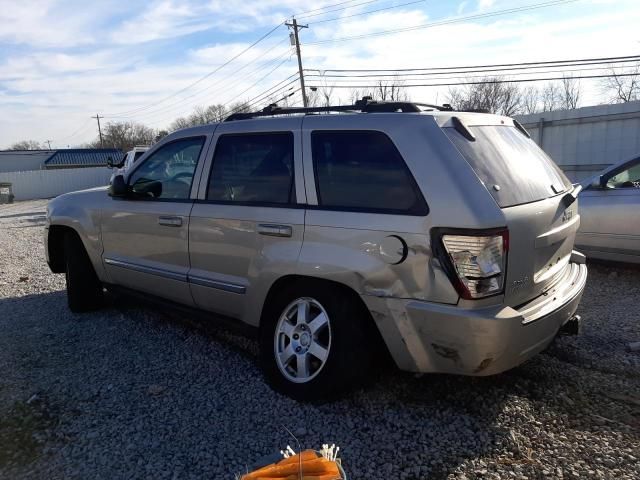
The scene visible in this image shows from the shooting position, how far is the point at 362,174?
10.4 feet

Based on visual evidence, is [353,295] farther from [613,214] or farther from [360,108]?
[613,214]

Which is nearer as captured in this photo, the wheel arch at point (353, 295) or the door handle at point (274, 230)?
the wheel arch at point (353, 295)

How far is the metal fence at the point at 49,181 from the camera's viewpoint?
3834cm

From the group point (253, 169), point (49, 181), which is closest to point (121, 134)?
point (49, 181)

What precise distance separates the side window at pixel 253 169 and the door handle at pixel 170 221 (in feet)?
1.11

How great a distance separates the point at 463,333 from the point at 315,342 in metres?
0.97

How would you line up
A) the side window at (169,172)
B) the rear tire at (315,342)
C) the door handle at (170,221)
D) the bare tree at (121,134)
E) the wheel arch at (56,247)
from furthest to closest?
the bare tree at (121,134), the wheel arch at (56,247), the side window at (169,172), the door handle at (170,221), the rear tire at (315,342)

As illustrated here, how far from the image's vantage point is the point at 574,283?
3539mm

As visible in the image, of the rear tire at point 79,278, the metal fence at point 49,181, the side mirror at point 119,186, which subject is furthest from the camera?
the metal fence at point 49,181

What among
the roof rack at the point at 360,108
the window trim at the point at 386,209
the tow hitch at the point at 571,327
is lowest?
the tow hitch at the point at 571,327

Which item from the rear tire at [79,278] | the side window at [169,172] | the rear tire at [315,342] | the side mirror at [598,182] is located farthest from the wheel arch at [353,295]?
the side mirror at [598,182]

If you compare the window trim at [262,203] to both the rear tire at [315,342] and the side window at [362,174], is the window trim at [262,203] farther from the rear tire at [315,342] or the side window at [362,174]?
the rear tire at [315,342]

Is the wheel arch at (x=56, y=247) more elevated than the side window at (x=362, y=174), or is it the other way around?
the side window at (x=362, y=174)

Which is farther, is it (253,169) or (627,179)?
(627,179)
